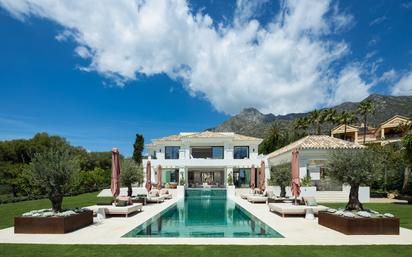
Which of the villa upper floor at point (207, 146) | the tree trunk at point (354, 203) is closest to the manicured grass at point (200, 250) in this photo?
the tree trunk at point (354, 203)

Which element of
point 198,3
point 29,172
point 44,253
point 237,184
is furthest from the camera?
point 237,184

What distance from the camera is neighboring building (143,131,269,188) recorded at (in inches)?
1604

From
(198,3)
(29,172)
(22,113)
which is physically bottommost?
(29,172)

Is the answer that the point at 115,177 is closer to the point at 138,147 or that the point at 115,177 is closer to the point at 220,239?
the point at 220,239

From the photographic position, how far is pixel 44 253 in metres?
8.36

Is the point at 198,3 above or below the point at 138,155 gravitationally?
above

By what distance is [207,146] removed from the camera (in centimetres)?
4338

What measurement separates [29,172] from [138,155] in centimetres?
3770

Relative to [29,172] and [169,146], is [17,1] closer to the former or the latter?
[29,172]

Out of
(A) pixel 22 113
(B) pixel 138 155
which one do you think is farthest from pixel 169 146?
(A) pixel 22 113

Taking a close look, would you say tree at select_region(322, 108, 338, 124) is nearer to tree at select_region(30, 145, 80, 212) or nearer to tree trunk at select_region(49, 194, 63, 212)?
tree at select_region(30, 145, 80, 212)

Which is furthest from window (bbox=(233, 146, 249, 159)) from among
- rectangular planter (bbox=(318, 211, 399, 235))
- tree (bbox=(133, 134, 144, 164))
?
rectangular planter (bbox=(318, 211, 399, 235))

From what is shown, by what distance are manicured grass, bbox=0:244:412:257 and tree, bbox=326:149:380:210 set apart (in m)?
4.17

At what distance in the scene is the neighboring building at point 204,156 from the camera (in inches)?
1604
